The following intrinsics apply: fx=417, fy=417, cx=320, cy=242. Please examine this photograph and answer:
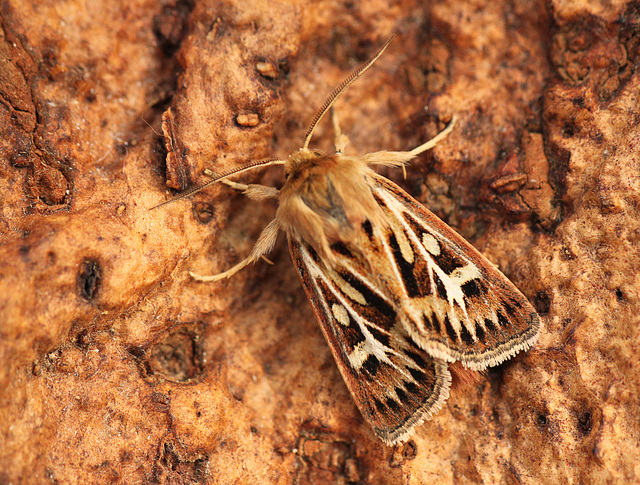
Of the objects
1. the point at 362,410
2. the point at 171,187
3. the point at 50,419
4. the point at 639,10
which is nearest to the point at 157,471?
the point at 50,419

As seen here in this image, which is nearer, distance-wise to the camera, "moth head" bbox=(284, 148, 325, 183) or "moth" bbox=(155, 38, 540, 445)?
"moth" bbox=(155, 38, 540, 445)

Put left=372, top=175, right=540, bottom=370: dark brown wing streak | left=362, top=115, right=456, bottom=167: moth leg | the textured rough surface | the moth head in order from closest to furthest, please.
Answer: the textured rough surface
left=372, top=175, right=540, bottom=370: dark brown wing streak
the moth head
left=362, top=115, right=456, bottom=167: moth leg

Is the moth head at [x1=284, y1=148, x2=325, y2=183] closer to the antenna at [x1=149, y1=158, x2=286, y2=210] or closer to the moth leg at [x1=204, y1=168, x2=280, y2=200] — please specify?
the antenna at [x1=149, y1=158, x2=286, y2=210]

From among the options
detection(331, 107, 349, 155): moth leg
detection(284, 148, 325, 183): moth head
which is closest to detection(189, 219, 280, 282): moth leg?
detection(284, 148, 325, 183): moth head

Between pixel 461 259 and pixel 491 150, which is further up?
pixel 491 150

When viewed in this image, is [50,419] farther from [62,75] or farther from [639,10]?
[639,10]

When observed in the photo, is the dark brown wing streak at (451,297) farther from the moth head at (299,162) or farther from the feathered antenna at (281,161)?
the feathered antenna at (281,161)

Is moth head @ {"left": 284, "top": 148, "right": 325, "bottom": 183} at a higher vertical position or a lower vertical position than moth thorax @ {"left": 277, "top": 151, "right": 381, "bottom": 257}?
higher
